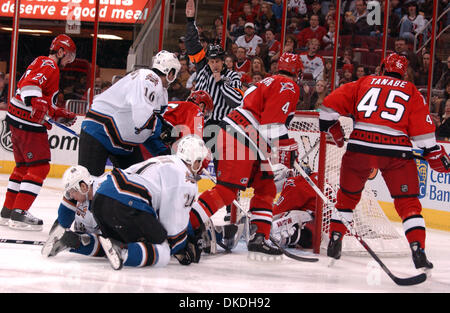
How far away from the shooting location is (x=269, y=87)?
3.65 m

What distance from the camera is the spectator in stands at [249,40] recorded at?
23.6 feet

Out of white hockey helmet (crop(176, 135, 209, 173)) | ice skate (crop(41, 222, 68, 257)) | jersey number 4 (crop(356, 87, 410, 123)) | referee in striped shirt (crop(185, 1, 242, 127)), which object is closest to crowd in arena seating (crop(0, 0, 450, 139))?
referee in striped shirt (crop(185, 1, 242, 127))

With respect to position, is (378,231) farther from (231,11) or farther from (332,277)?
(231,11)

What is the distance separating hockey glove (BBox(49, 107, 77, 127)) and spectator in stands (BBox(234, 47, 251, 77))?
2.83 meters

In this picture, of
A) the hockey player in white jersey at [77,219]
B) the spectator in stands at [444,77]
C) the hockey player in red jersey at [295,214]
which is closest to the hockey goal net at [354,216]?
the hockey player in red jersey at [295,214]

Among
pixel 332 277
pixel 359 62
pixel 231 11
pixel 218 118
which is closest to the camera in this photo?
pixel 332 277

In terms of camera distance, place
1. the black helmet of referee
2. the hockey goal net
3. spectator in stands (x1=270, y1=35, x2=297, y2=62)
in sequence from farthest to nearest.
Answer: spectator in stands (x1=270, y1=35, x2=297, y2=62)
the black helmet of referee
the hockey goal net

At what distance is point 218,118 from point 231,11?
105 inches

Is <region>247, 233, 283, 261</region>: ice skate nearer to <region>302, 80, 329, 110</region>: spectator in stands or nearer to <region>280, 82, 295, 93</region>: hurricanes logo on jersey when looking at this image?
<region>280, 82, 295, 93</region>: hurricanes logo on jersey

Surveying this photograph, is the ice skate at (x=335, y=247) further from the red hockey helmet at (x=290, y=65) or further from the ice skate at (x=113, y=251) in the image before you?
the ice skate at (x=113, y=251)

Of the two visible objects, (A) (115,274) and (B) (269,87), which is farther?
(B) (269,87)

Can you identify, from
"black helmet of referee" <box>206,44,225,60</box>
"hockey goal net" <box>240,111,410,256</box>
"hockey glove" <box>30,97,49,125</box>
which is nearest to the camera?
"hockey goal net" <box>240,111,410,256</box>

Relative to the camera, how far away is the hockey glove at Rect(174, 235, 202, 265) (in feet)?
10.9
